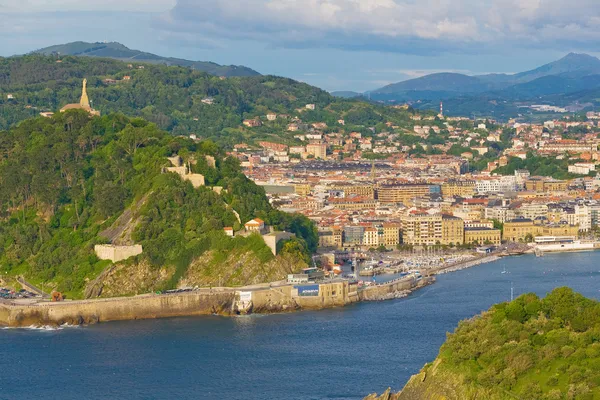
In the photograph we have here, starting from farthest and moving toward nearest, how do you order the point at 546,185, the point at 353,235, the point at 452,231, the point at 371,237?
1. the point at 546,185
2. the point at 452,231
3. the point at 371,237
4. the point at 353,235

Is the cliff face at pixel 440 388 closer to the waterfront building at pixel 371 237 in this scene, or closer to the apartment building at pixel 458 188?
the waterfront building at pixel 371 237

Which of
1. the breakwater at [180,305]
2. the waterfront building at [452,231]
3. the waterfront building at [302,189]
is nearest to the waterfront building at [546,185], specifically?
the waterfront building at [302,189]

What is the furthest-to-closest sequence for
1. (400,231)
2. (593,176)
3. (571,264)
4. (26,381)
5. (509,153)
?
1. (509,153)
2. (593,176)
3. (400,231)
4. (571,264)
5. (26,381)

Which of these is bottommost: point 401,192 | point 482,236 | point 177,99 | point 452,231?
point 482,236

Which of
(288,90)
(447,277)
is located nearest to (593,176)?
(447,277)

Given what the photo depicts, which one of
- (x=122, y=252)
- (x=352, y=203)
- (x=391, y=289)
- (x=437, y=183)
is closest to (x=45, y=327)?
(x=122, y=252)

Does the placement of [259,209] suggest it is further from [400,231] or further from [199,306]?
[400,231]

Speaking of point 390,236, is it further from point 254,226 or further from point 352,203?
point 254,226

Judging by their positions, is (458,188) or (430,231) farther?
(458,188)

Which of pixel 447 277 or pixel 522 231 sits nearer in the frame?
pixel 447 277
